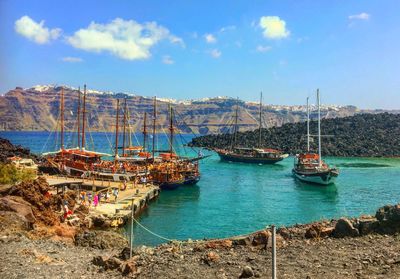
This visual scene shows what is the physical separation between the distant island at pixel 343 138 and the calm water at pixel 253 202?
38087mm

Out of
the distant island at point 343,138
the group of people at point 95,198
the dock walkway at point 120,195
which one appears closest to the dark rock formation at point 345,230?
the dock walkway at point 120,195

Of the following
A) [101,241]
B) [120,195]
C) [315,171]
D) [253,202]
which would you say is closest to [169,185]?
[253,202]

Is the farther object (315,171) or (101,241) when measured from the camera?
(315,171)

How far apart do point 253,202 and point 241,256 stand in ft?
103

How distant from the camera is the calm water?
32.0 meters

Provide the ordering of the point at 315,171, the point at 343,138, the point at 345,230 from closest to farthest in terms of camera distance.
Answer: the point at 345,230, the point at 315,171, the point at 343,138

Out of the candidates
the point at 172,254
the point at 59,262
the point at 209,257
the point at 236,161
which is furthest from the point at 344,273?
the point at 236,161

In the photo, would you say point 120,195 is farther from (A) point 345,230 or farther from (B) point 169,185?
(A) point 345,230

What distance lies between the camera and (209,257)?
502 inches

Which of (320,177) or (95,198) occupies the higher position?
(320,177)

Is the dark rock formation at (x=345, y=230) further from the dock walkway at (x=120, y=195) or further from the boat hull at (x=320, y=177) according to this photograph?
the boat hull at (x=320, y=177)

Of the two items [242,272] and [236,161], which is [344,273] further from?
[236,161]

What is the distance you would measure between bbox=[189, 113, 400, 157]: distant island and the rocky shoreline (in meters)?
88.2

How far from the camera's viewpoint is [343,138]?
118625 mm
